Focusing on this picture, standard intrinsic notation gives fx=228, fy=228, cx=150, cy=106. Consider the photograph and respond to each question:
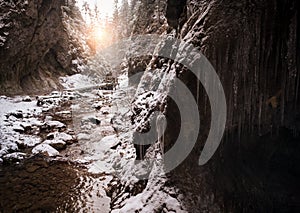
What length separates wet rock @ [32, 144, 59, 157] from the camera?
9.70 m

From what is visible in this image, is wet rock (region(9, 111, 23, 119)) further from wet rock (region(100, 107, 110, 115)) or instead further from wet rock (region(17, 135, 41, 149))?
wet rock (region(100, 107, 110, 115))

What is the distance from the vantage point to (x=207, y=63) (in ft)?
16.4

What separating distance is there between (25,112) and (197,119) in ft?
43.0

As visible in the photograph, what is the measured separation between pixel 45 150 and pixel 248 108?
27.9 feet

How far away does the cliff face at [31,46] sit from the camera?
65.2ft

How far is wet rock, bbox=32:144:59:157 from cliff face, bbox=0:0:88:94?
38.1 ft

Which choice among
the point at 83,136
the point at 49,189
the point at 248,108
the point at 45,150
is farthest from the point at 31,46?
the point at 248,108

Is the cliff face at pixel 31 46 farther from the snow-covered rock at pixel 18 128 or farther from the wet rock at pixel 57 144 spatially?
the wet rock at pixel 57 144

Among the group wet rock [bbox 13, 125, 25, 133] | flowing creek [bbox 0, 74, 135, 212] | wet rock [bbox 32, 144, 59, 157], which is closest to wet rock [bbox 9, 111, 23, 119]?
wet rock [bbox 13, 125, 25, 133]

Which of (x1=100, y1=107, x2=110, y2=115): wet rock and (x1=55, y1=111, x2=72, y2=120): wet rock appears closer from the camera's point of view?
(x1=55, y1=111, x2=72, y2=120): wet rock

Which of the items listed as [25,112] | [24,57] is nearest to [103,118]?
[25,112]

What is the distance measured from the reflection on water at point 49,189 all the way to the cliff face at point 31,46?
43.8 ft

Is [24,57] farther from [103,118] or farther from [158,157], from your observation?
[158,157]

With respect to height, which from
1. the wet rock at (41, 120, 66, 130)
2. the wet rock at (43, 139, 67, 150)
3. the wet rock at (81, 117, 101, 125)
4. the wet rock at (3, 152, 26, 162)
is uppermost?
the wet rock at (81, 117, 101, 125)
